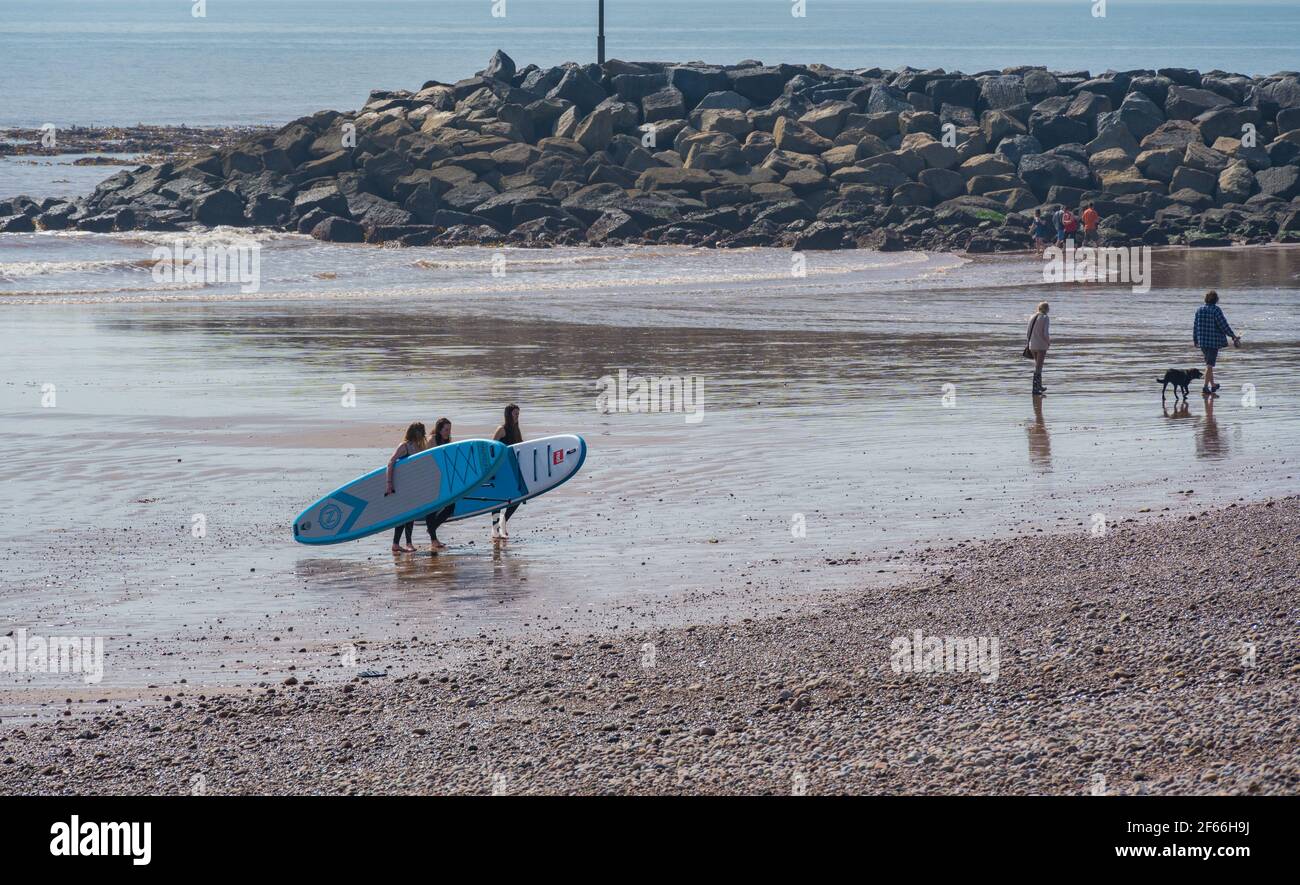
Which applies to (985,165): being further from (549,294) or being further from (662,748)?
(662,748)

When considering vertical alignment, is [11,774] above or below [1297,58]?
below

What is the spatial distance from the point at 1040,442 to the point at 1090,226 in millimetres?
27307

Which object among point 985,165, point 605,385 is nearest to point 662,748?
point 605,385

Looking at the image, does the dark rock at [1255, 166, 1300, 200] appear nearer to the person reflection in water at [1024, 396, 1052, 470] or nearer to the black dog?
the black dog

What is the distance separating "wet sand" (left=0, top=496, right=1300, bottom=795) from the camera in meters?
7.62

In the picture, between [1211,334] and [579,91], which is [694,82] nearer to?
[579,91]

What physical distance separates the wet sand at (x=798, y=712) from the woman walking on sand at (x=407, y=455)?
2.81 meters

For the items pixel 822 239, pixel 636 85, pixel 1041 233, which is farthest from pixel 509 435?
pixel 636 85

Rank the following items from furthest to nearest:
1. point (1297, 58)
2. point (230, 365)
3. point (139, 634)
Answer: point (1297, 58) < point (230, 365) < point (139, 634)

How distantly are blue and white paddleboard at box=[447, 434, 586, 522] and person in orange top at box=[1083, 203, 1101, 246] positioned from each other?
102 feet

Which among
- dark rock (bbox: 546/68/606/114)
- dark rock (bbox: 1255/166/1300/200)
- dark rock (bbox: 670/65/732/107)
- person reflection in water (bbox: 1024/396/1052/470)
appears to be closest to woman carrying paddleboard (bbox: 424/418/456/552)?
person reflection in water (bbox: 1024/396/1052/470)

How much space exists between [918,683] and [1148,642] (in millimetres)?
1504

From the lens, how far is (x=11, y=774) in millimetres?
8234

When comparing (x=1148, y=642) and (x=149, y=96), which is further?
(x=149, y=96)
